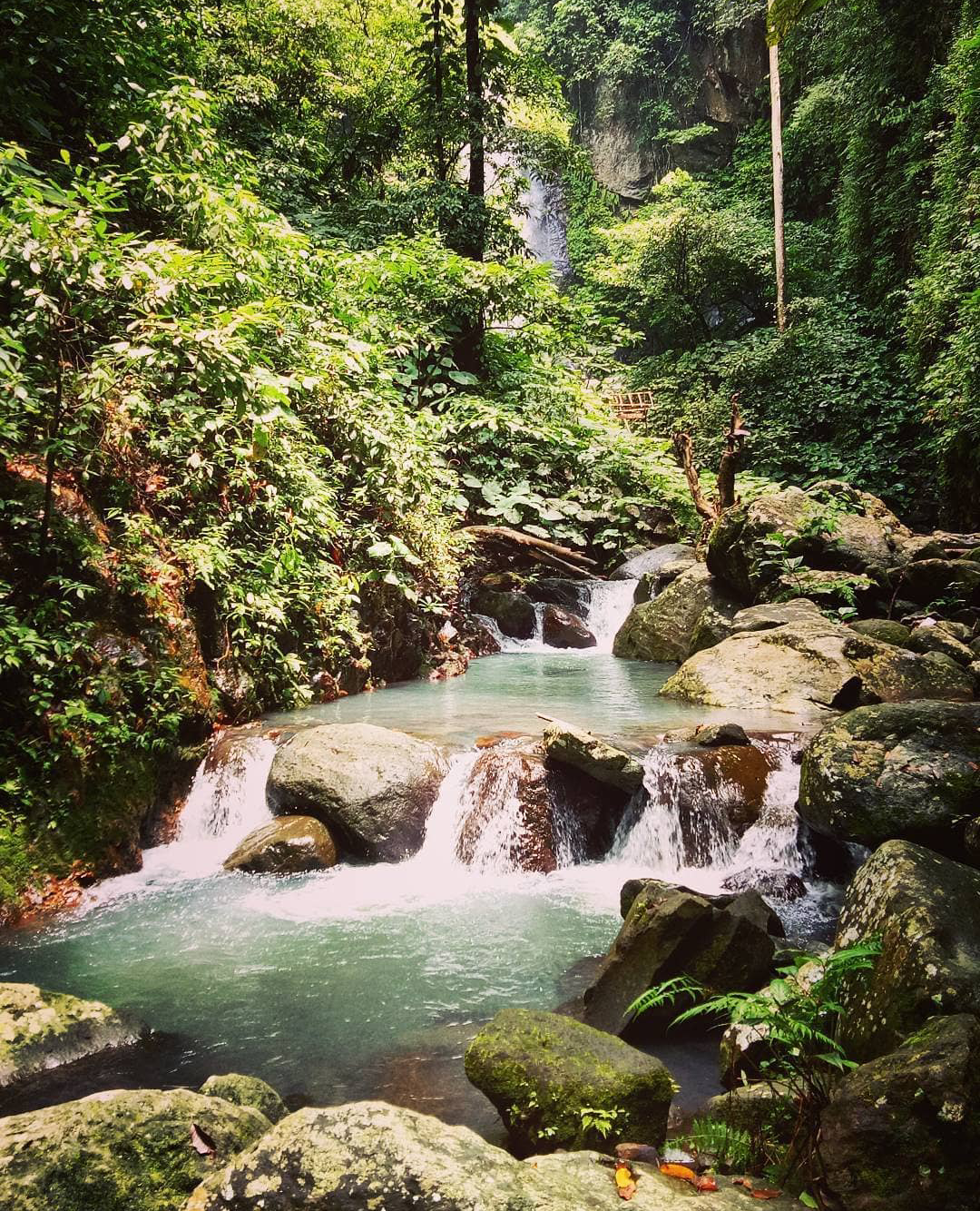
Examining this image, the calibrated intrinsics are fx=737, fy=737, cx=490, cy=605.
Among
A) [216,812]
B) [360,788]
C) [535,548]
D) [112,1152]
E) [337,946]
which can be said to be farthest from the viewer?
[535,548]

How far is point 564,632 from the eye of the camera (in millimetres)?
12219

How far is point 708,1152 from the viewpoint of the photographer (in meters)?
2.55

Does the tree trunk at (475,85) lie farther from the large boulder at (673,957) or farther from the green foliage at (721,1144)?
the green foliage at (721,1144)

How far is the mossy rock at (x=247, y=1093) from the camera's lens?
8.48 ft

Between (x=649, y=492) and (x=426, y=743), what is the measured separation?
9952 millimetres

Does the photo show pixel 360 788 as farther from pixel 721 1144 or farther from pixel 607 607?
pixel 607 607

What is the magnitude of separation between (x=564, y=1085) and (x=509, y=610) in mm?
9821

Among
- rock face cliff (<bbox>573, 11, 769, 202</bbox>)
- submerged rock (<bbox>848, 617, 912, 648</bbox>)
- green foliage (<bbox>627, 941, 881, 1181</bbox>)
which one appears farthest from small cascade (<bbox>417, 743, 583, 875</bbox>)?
rock face cliff (<bbox>573, 11, 769, 202</bbox>)

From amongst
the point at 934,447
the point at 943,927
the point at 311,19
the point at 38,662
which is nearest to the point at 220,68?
the point at 311,19

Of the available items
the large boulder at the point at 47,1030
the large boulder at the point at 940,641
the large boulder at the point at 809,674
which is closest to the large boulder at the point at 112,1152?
the large boulder at the point at 47,1030

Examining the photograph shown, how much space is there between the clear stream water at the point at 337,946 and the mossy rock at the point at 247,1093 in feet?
1.80

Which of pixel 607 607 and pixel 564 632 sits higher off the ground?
pixel 607 607

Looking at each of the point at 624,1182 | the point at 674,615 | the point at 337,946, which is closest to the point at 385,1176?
the point at 624,1182

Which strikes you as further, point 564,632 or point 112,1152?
point 564,632
